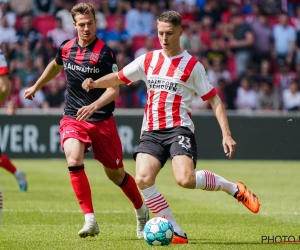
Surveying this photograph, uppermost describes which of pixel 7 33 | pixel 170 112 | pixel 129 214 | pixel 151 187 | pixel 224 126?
pixel 7 33

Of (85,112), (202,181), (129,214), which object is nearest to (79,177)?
(85,112)

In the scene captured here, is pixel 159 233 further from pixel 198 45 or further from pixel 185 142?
pixel 198 45

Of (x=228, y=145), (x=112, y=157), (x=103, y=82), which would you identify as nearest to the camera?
(x=228, y=145)

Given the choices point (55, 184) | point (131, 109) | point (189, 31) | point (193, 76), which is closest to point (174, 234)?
point (193, 76)

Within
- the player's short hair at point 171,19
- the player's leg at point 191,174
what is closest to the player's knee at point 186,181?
the player's leg at point 191,174

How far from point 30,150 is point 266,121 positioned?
595cm

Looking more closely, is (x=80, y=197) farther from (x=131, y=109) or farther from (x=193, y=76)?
(x=131, y=109)

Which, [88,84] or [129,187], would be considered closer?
[88,84]

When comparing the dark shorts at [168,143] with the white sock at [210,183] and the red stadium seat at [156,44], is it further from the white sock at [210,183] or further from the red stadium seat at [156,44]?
the red stadium seat at [156,44]

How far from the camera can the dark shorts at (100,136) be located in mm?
8172

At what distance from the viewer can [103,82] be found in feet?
25.4

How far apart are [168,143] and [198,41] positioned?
1545 cm

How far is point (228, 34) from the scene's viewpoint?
76.7 ft

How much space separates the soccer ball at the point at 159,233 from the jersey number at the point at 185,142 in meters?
0.80
